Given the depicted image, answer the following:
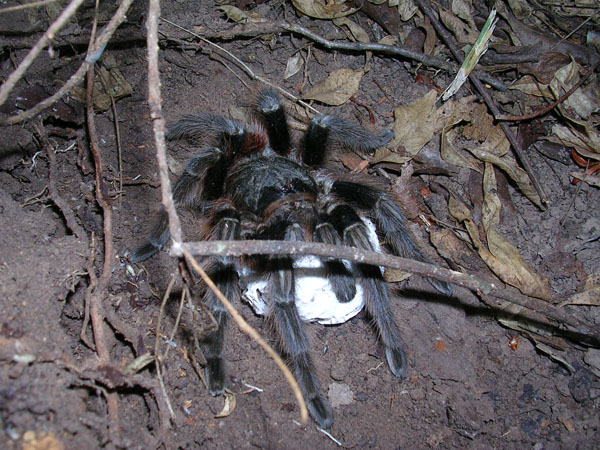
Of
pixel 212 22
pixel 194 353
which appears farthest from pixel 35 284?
pixel 212 22

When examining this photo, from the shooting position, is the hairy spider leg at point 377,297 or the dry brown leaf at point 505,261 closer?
the hairy spider leg at point 377,297

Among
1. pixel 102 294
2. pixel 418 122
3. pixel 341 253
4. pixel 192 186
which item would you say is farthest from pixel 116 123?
pixel 418 122

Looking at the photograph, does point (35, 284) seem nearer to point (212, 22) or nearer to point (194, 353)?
point (194, 353)

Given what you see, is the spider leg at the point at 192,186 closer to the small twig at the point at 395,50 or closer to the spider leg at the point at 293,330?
the spider leg at the point at 293,330

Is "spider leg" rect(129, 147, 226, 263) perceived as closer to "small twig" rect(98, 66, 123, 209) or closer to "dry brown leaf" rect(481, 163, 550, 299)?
"small twig" rect(98, 66, 123, 209)

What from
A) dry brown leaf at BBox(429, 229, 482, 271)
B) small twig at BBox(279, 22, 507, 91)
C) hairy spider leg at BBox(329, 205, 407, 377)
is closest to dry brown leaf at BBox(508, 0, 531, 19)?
small twig at BBox(279, 22, 507, 91)

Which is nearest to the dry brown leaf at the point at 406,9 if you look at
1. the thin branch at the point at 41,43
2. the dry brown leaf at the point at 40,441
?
the thin branch at the point at 41,43
